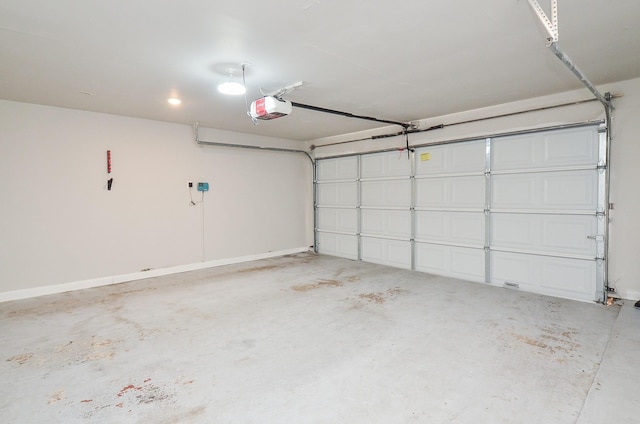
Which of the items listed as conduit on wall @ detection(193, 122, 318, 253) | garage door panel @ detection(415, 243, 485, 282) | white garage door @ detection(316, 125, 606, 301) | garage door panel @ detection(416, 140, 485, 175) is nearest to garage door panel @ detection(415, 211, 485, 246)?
white garage door @ detection(316, 125, 606, 301)

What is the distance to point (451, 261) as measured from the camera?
16.9ft

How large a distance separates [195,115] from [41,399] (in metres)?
4.00

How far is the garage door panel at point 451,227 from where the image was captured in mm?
4848

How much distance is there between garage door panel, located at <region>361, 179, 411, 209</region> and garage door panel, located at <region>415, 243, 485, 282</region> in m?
0.84

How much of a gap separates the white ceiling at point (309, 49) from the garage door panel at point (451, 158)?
73 centimetres

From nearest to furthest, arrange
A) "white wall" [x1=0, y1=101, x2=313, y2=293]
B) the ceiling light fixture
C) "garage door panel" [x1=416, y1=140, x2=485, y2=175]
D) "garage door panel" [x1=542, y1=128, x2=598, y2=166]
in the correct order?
the ceiling light fixture
"garage door panel" [x1=542, y1=128, x2=598, y2=166]
"white wall" [x1=0, y1=101, x2=313, y2=293]
"garage door panel" [x1=416, y1=140, x2=485, y2=175]

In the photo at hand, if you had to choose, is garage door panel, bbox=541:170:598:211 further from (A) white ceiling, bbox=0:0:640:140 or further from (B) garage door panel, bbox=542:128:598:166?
(A) white ceiling, bbox=0:0:640:140

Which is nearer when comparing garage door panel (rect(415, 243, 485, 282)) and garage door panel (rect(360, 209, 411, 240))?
garage door panel (rect(415, 243, 485, 282))

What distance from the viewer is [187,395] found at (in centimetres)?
212

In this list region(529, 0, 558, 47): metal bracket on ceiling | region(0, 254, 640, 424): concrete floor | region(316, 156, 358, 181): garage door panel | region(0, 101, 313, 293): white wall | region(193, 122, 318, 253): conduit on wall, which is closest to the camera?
region(529, 0, 558, 47): metal bracket on ceiling

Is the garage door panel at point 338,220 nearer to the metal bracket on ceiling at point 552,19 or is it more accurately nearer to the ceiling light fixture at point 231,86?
the ceiling light fixture at point 231,86

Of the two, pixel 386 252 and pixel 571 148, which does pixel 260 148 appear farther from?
pixel 571 148

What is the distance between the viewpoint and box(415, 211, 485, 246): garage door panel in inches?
191

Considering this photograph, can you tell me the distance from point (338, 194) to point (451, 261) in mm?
2699
